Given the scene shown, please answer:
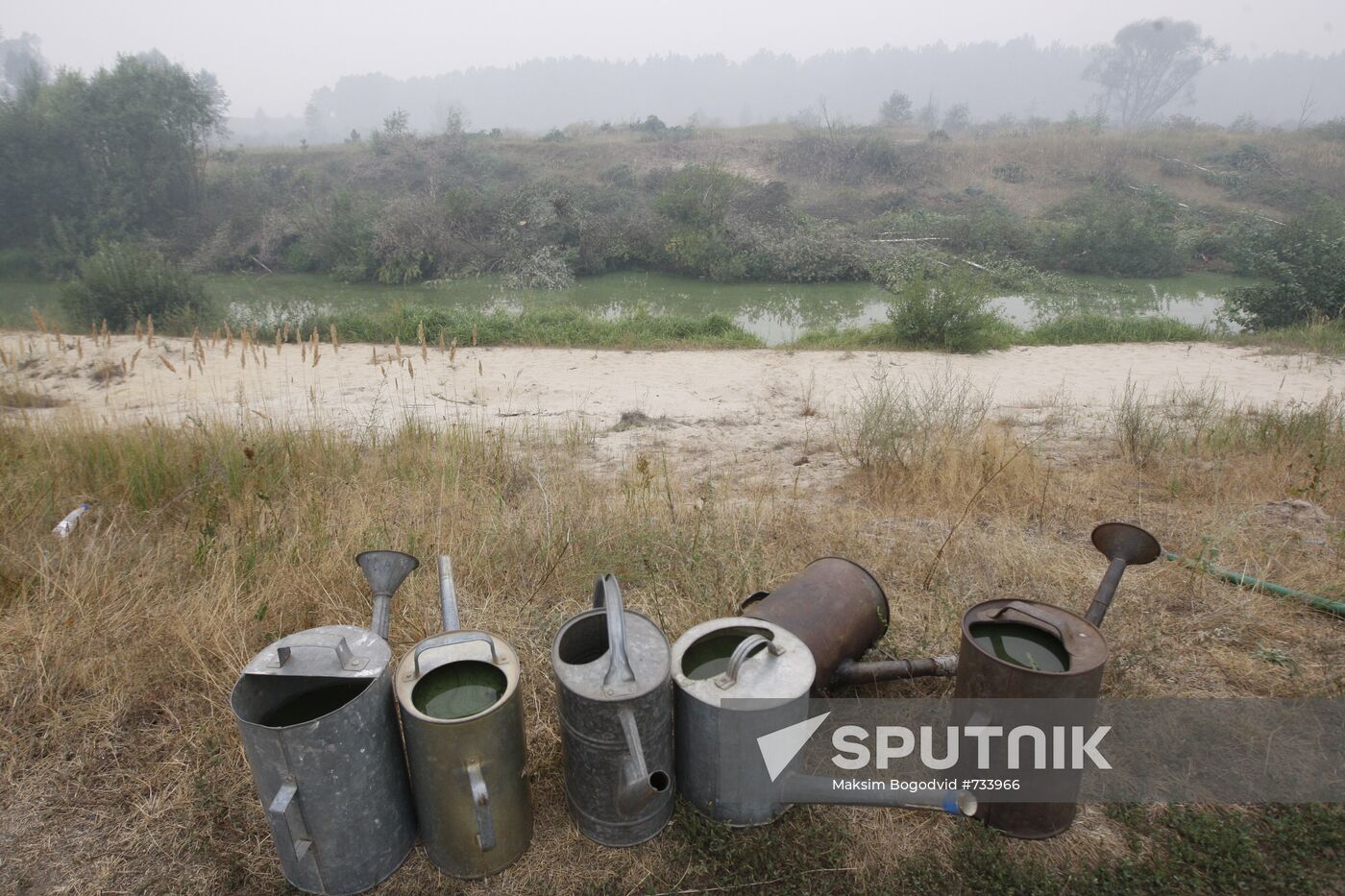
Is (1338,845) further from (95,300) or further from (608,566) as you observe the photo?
(95,300)

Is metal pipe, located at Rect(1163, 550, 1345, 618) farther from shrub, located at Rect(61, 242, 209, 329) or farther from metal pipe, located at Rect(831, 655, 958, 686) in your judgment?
shrub, located at Rect(61, 242, 209, 329)

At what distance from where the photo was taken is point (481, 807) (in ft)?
5.38

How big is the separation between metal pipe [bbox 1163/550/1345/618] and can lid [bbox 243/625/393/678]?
3092 millimetres

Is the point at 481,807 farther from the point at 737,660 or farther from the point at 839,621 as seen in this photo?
the point at 839,621

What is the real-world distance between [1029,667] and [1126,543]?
24.0 inches

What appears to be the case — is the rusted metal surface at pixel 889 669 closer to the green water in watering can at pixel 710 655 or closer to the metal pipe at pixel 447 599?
the green water in watering can at pixel 710 655

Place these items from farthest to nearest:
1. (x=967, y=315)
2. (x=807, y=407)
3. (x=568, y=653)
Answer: (x=967, y=315) → (x=807, y=407) → (x=568, y=653)

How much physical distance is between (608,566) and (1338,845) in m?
2.40

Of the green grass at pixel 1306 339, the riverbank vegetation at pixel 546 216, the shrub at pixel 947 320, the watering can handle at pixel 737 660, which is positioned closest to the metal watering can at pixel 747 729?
the watering can handle at pixel 737 660

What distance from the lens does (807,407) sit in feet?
23.0

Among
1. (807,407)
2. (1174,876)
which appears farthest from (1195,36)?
(1174,876)

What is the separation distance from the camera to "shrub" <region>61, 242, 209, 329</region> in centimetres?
1162

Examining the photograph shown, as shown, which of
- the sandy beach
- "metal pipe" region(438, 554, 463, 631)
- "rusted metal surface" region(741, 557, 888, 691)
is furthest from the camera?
the sandy beach

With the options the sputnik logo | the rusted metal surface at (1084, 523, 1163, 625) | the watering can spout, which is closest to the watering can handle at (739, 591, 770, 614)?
the sputnik logo
